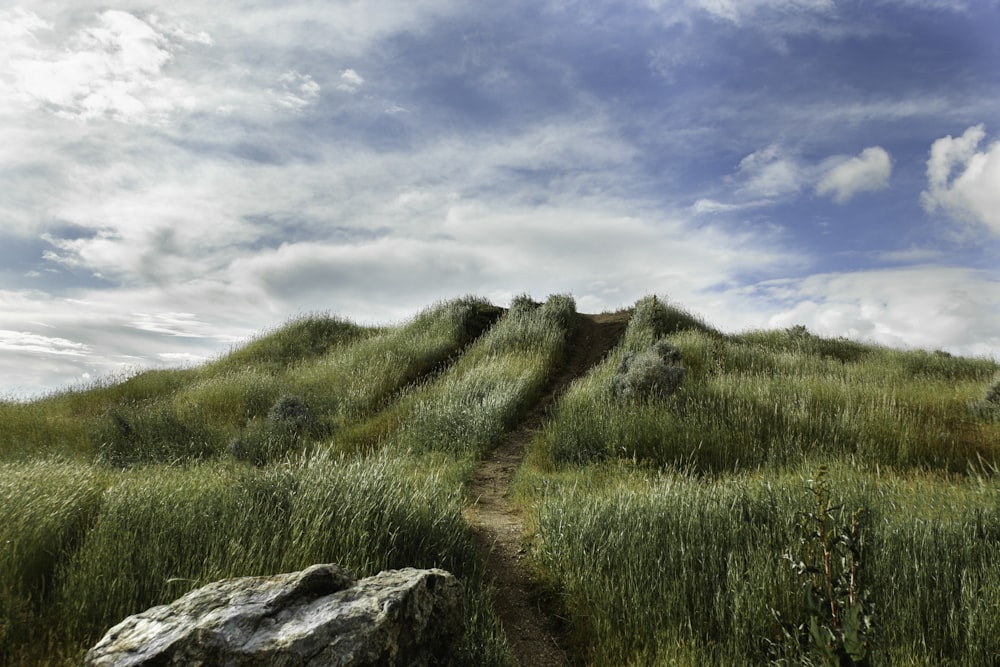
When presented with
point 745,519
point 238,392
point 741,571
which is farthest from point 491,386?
point 741,571

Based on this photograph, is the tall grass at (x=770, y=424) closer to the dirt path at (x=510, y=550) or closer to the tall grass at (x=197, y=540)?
the dirt path at (x=510, y=550)

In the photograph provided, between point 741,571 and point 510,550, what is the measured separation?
95.0 inches

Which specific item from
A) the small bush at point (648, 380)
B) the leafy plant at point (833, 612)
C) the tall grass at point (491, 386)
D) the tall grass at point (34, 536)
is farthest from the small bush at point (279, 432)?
the leafy plant at point (833, 612)

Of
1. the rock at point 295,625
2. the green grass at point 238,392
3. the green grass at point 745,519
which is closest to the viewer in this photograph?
the rock at point 295,625

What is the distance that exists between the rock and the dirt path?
1.60 metres

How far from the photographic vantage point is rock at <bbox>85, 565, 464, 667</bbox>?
3.09m

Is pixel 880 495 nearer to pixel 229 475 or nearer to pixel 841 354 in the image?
pixel 229 475

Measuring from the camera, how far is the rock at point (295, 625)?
3.09 m

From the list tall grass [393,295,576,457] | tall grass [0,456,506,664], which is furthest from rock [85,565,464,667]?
tall grass [393,295,576,457]

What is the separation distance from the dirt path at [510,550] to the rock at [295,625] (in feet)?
5.26

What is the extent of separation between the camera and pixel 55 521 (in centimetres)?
527

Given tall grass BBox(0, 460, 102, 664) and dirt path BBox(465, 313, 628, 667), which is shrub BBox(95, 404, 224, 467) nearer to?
tall grass BBox(0, 460, 102, 664)

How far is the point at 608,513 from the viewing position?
20.1 ft

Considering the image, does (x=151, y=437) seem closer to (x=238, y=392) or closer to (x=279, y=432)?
(x=279, y=432)
